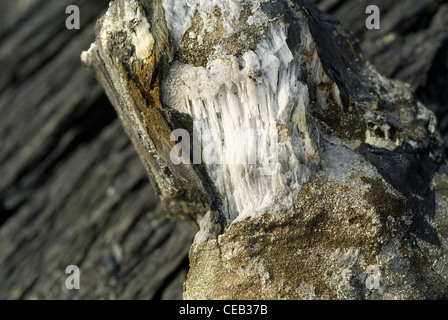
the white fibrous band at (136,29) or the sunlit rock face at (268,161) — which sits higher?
the white fibrous band at (136,29)

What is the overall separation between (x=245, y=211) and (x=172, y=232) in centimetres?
157

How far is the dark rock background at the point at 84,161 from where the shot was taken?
3238 millimetres

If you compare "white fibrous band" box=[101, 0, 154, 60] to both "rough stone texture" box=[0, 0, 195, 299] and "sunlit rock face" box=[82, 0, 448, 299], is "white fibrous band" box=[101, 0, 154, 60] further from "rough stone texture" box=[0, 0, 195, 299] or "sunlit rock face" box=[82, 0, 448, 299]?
"rough stone texture" box=[0, 0, 195, 299]

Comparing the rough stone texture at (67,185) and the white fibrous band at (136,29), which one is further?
the rough stone texture at (67,185)

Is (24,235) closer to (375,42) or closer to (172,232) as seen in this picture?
(172,232)

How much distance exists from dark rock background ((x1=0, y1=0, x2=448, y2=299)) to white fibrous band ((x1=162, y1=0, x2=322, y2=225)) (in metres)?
1.54

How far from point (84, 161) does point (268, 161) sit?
2218mm

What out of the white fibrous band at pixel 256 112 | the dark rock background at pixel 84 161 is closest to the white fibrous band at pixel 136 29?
Result: the white fibrous band at pixel 256 112

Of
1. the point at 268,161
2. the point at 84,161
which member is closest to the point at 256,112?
the point at 268,161

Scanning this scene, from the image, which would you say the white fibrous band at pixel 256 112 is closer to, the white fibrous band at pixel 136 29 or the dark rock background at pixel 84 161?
the white fibrous band at pixel 136 29

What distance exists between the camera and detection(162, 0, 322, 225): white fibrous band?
5.61 ft

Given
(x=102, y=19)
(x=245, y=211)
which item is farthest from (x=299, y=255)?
(x=102, y=19)

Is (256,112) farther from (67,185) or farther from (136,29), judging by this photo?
(67,185)

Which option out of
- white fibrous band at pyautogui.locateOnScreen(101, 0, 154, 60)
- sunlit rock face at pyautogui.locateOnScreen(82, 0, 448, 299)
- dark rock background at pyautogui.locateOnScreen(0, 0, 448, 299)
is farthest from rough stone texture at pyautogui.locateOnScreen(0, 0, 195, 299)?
white fibrous band at pyautogui.locateOnScreen(101, 0, 154, 60)
